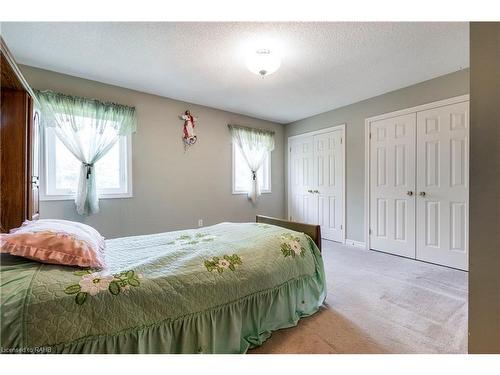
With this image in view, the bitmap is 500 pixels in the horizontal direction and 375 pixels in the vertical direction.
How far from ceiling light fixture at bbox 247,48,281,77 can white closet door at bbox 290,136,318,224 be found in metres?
2.41

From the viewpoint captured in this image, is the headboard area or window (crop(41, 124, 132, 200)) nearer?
the headboard area

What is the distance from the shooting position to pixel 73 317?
3.07 ft

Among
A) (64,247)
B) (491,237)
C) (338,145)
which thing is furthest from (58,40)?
(338,145)

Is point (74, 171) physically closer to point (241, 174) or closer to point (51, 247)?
point (51, 247)

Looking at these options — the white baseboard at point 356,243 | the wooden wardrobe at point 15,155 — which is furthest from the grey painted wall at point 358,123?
the wooden wardrobe at point 15,155

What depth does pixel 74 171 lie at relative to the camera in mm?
2803

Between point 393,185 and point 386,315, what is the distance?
6.61 ft

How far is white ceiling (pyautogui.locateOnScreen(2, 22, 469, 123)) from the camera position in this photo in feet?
6.26

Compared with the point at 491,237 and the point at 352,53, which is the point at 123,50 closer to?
the point at 352,53

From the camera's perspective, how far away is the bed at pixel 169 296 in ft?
2.98

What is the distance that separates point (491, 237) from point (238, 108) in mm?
3622

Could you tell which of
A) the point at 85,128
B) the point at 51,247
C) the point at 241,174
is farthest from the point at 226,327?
the point at 241,174

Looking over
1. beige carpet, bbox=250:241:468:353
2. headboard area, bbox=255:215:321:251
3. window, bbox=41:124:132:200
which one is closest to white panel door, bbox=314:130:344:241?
beige carpet, bbox=250:241:468:353

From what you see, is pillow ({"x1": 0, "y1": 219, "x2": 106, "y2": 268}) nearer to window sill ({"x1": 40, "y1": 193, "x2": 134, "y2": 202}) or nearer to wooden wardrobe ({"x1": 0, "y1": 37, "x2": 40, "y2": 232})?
wooden wardrobe ({"x1": 0, "y1": 37, "x2": 40, "y2": 232})
